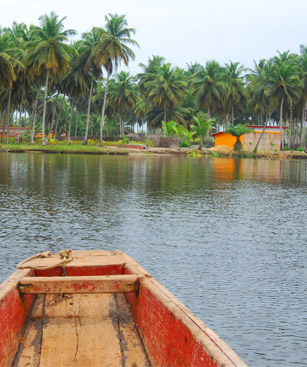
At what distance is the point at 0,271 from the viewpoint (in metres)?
7.76

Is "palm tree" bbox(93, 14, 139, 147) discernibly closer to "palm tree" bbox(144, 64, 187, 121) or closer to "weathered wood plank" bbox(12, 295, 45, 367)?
"palm tree" bbox(144, 64, 187, 121)

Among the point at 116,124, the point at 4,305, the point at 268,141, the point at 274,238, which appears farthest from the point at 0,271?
the point at 116,124

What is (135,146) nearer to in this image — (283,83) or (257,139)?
(257,139)

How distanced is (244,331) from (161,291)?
1963 mm

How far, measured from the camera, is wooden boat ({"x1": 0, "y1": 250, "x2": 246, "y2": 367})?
12.2ft

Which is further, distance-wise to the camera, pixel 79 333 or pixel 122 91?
pixel 122 91

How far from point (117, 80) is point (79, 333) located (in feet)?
238

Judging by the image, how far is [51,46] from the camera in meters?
48.8

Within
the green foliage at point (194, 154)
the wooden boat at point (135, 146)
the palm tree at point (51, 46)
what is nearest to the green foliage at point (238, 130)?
the green foliage at point (194, 154)

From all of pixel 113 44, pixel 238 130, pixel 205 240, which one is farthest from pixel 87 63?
pixel 205 240

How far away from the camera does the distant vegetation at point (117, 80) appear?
4969cm

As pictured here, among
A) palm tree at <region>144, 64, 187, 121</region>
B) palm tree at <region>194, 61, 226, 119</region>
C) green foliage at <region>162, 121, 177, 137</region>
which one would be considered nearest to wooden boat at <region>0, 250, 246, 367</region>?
green foliage at <region>162, 121, 177, 137</region>

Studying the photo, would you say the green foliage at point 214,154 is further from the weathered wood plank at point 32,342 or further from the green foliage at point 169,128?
the weathered wood plank at point 32,342

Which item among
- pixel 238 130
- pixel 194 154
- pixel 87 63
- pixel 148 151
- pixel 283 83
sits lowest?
pixel 194 154
